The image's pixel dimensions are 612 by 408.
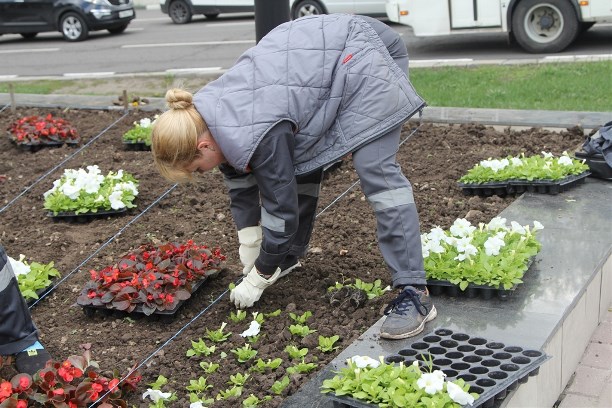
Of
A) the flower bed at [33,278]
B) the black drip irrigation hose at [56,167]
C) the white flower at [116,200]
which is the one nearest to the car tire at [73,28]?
the black drip irrigation hose at [56,167]

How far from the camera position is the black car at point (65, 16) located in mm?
17062

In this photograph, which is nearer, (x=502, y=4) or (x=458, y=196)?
(x=458, y=196)

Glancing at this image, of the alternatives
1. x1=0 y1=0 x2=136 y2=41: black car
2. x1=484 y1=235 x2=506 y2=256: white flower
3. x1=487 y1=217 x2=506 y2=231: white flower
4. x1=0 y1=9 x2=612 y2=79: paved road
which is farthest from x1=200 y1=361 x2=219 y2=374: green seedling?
x1=0 y1=0 x2=136 y2=41: black car

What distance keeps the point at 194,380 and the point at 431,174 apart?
2.78m

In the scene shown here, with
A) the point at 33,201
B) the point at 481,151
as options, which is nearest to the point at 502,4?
the point at 481,151

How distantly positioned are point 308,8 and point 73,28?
4.87m

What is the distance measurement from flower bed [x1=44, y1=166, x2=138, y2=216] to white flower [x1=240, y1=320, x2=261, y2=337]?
6.23ft

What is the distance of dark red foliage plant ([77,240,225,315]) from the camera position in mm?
3926

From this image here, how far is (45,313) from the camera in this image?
13.8 ft

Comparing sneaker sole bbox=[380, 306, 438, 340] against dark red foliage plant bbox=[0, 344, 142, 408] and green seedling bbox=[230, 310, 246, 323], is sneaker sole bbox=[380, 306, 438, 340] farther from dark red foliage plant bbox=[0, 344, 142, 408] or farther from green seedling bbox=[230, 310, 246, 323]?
dark red foliage plant bbox=[0, 344, 142, 408]

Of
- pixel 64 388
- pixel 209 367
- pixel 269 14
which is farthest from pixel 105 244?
pixel 64 388

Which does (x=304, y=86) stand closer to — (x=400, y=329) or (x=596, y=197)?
(x=400, y=329)

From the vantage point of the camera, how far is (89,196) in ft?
17.9

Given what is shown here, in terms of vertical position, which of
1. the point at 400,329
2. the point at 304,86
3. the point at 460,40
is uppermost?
the point at 304,86
